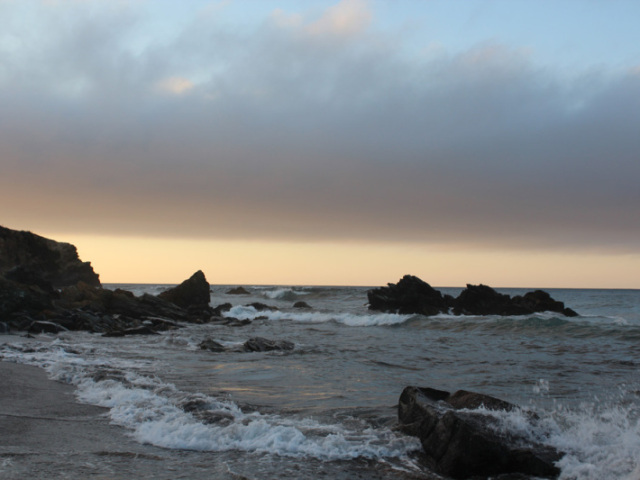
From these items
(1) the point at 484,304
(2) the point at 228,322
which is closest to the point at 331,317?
(2) the point at 228,322

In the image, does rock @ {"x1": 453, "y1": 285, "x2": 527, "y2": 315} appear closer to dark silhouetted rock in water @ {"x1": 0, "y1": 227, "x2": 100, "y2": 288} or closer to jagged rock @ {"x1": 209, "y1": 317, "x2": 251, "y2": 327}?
jagged rock @ {"x1": 209, "y1": 317, "x2": 251, "y2": 327}

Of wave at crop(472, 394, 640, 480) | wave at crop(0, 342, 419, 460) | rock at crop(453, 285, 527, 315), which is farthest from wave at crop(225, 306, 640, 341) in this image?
wave at crop(0, 342, 419, 460)

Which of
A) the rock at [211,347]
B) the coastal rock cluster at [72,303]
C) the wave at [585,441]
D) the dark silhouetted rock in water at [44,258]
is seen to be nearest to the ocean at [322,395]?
the wave at [585,441]

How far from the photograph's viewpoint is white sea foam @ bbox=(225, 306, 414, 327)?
106 ft

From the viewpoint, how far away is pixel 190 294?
38625mm

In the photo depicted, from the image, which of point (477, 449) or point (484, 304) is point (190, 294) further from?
point (477, 449)

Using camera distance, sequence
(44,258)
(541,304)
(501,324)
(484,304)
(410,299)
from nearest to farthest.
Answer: (501,324)
(541,304)
(484,304)
(410,299)
(44,258)

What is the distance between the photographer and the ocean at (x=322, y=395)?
18.3 ft

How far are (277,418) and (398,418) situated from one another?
1.81m

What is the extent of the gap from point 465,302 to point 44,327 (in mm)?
30156

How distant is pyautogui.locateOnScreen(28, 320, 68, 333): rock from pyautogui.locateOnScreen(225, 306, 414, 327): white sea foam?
15.2 meters

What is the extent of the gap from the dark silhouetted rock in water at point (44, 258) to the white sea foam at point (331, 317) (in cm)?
1412

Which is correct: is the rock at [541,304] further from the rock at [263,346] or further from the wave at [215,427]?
the wave at [215,427]

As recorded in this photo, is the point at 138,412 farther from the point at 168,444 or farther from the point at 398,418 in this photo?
the point at 398,418
